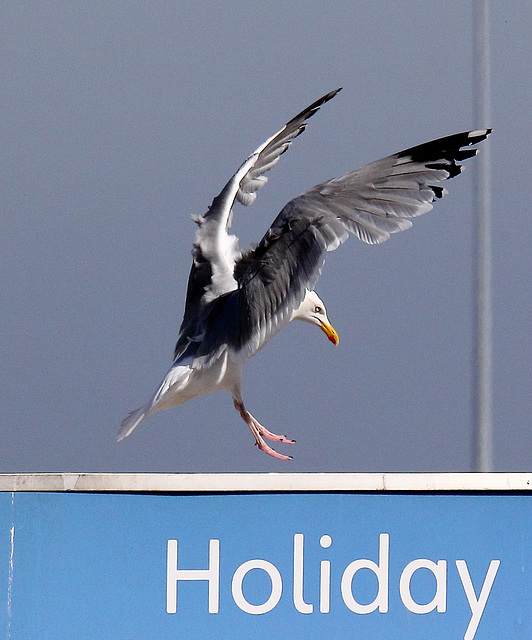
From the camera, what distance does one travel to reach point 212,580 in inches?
38.3

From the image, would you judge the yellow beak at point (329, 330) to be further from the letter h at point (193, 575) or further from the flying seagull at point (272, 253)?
the letter h at point (193, 575)

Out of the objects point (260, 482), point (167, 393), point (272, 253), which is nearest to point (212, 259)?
point (272, 253)

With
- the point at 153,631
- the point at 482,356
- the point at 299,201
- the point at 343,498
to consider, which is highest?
the point at 299,201

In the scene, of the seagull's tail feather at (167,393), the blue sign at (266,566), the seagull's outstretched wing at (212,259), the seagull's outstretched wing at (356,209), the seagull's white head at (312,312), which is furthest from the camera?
the seagull's white head at (312,312)

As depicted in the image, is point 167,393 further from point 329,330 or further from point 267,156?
point 267,156

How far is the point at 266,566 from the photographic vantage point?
3.19 ft

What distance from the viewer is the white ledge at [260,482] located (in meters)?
0.98

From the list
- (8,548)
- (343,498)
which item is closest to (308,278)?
(343,498)

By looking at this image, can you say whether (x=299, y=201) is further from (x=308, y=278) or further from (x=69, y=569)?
(x=69, y=569)

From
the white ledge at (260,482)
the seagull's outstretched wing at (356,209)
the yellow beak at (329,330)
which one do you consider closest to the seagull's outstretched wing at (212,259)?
the seagull's outstretched wing at (356,209)

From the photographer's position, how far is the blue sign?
961mm

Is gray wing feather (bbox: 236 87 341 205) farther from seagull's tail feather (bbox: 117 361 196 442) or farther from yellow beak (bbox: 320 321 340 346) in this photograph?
seagull's tail feather (bbox: 117 361 196 442)

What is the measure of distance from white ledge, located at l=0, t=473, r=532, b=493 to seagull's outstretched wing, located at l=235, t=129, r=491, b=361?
677mm

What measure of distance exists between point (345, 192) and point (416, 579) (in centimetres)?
84
